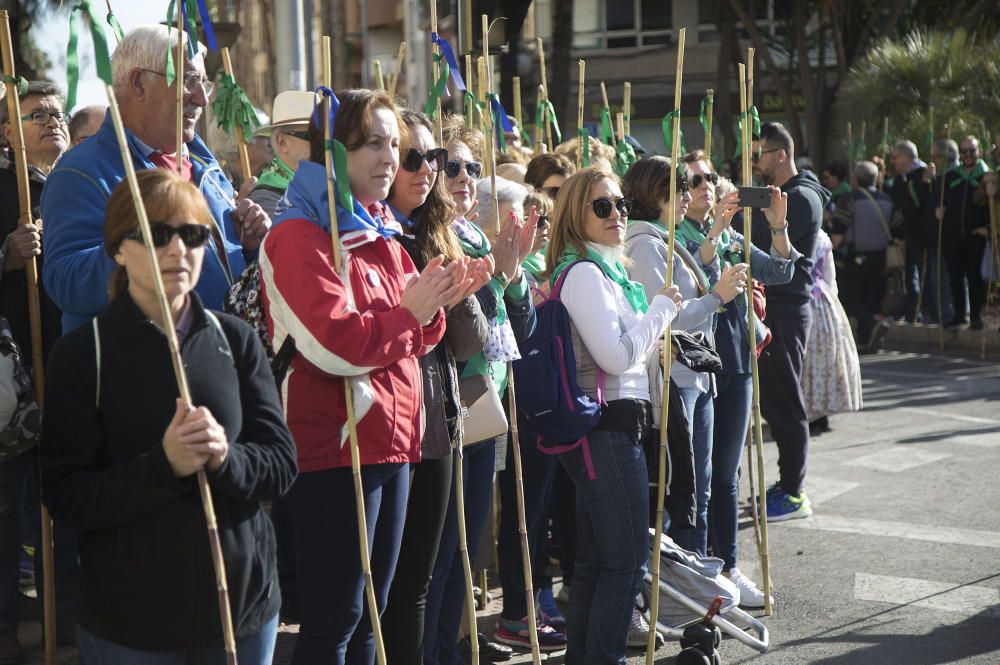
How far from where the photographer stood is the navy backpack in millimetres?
4121

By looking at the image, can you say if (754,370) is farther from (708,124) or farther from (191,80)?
(191,80)

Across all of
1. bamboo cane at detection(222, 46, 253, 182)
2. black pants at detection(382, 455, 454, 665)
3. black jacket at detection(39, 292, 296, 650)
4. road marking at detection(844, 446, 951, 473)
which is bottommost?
road marking at detection(844, 446, 951, 473)

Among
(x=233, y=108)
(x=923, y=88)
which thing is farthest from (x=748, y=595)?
(x=923, y=88)

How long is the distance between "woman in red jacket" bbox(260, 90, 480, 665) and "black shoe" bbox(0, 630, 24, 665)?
71.1 inches

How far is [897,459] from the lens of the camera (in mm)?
8508

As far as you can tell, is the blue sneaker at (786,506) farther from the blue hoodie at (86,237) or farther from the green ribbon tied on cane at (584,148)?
the blue hoodie at (86,237)

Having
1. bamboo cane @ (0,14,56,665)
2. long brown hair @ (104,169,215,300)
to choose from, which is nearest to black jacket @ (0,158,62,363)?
bamboo cane @ (0,14,56,665)

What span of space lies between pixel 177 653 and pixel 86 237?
1274 millimetres

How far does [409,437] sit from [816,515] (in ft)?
14.2

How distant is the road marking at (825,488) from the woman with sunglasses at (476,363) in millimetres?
3515

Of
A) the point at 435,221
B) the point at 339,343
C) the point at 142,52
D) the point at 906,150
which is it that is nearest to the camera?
the point at 339,343

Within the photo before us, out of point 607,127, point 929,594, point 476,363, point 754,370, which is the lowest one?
point 929,594

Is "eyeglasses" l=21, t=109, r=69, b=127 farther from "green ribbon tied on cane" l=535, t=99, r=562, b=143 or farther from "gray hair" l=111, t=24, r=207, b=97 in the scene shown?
"green ribbon tied on cane" l=535, t=99, r=562, b=143

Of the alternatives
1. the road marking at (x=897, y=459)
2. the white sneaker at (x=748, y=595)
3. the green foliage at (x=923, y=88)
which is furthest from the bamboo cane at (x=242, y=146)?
the green foliage at (x=923, y=88)
